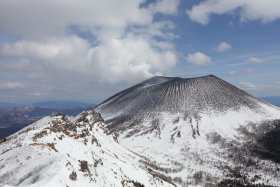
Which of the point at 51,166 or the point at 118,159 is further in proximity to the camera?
the point at 118,159

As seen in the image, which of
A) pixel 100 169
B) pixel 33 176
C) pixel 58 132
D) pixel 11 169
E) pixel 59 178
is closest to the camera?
pixel 59 178

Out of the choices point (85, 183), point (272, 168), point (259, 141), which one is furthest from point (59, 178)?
point (259, 141)

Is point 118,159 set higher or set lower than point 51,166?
lower

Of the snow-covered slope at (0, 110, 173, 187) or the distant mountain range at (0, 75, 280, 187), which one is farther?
the distant mountain range at (0, 75, 280, 187)

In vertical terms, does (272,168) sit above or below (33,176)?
below

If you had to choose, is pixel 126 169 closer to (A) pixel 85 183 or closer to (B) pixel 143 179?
(B) pixel 143 179

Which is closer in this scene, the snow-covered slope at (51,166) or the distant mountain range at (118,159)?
the snow-covered slope at (51,166)

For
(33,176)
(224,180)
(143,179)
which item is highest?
(33,176)

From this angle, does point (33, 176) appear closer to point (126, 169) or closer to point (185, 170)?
point (126, 169)

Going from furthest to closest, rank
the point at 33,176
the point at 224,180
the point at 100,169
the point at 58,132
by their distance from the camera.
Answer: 1. the point at 224,180
2. the point at 58,132
3. the point at 100,169
4. the point at 33,176

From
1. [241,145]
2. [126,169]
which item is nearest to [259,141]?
[241,145]

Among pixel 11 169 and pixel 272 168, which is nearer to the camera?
pixel 11 169
